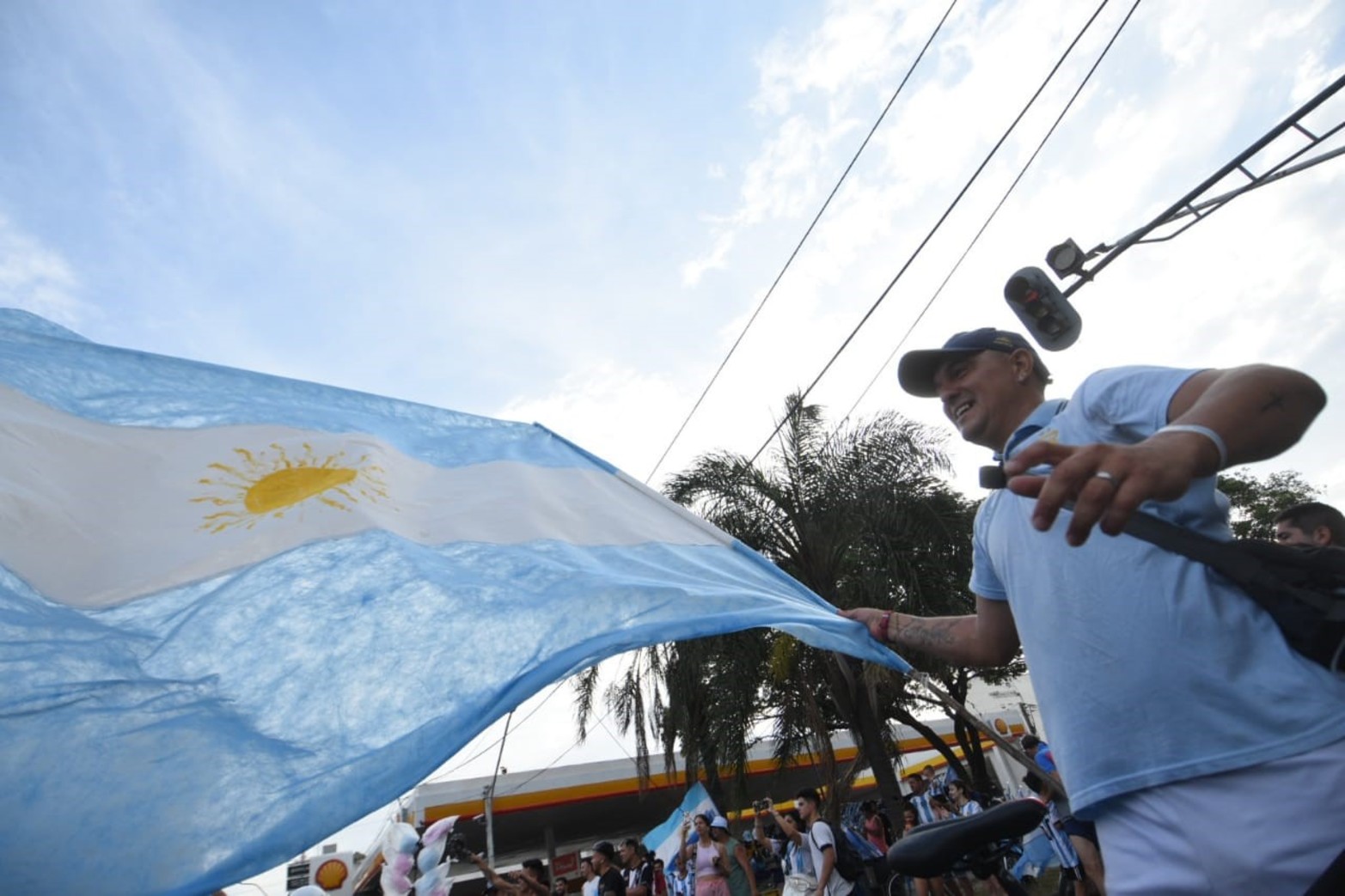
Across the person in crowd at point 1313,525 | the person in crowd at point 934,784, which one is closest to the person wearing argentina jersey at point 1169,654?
the person in crowd at point 1313,525

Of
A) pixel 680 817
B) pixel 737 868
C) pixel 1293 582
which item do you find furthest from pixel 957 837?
pixel 680 817

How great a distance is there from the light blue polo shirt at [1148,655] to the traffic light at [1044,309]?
5.39 metres

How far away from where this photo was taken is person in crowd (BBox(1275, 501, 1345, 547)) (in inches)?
116

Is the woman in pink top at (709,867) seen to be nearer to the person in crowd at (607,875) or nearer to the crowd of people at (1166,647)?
the person in crowd at (607,875)

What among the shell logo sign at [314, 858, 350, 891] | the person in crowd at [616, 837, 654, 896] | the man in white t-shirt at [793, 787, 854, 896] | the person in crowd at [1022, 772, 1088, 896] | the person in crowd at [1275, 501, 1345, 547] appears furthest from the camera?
the shell logo sign at [314, 858, 350, 891]

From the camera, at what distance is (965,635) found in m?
1.95

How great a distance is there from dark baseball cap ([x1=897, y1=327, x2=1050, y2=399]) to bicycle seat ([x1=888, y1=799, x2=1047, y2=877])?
1108 mm

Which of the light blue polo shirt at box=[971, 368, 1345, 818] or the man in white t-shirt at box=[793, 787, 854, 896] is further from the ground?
the light blue polo shirt at box=[971, 368, 1345, 818]

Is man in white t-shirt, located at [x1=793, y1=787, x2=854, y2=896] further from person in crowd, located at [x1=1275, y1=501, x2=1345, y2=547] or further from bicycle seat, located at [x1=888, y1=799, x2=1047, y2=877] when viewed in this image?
bicycle seat, located at [x1=888, y1=799, x2=1047, y2=877]

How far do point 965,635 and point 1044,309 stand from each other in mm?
5173

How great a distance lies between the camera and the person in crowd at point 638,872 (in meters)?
10.2

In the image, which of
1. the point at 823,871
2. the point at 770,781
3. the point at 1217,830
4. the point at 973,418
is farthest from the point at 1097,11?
the point at 770,781

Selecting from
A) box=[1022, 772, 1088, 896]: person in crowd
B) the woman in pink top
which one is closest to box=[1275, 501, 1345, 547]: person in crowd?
box=[1022, 772, 1088, 896]: person in crowd

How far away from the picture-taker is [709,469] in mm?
11312
